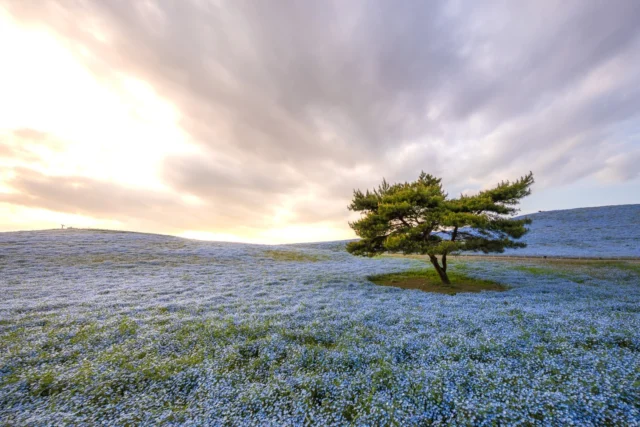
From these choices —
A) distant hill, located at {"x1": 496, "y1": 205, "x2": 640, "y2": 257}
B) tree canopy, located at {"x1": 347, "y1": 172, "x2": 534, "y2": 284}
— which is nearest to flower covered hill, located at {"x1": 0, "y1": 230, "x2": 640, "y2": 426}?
tree canopy, located at {"x1": 347, "y1": 172, "x2": 534, "y2": 284}

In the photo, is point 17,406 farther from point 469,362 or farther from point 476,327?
point 476,327

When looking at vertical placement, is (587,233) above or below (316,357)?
above

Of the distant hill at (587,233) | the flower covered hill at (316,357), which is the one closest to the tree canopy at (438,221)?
the flower covered hill at (316,357)

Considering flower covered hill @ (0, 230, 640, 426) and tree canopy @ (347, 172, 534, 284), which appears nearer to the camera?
flower covered hill @ (0, 230, 640, 426)

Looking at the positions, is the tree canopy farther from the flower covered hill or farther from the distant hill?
the distant hill

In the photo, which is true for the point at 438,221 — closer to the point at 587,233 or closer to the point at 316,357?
the point at 316,357

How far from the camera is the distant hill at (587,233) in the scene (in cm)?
3566

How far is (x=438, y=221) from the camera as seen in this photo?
18172 mm

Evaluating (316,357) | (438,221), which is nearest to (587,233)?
(438,221)

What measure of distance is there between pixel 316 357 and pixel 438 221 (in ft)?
46.3

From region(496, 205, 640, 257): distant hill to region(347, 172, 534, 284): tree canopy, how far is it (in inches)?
994

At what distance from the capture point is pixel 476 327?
389 inches

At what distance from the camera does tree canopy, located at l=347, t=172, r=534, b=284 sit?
1755 cm

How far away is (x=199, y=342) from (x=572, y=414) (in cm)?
1007
